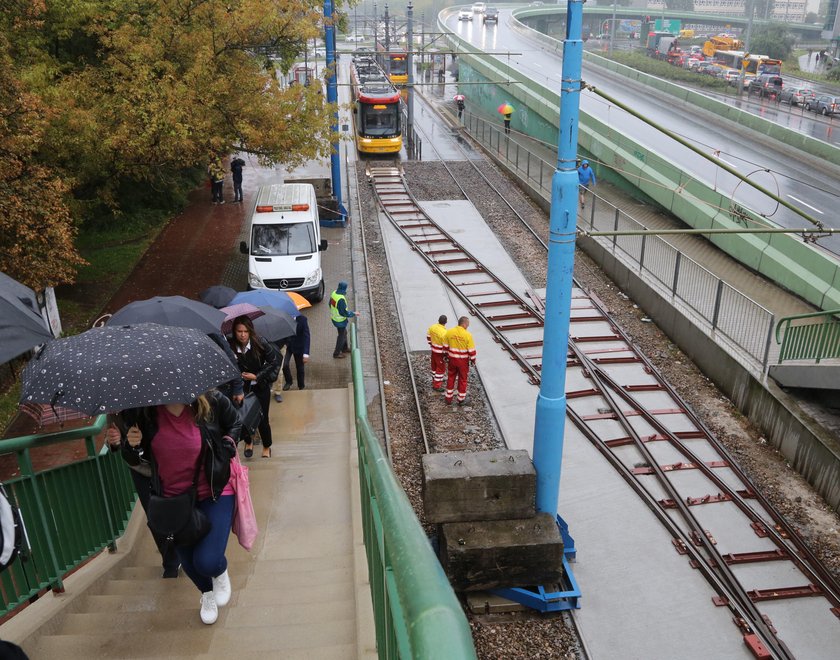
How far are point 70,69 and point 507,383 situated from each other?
11.3 metres

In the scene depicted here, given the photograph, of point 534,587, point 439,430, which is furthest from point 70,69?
point 534,587

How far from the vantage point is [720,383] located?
46.8ft

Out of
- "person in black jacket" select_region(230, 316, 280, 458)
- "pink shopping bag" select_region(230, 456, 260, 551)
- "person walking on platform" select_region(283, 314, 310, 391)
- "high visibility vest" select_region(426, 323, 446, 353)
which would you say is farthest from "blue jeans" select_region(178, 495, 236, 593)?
"high visibility vest" select_region(426, 323, 446, 353)

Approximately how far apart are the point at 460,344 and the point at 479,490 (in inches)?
163

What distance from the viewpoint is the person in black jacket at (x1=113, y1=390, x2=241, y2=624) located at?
14.5ft

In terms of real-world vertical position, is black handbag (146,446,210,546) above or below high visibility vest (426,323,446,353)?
above

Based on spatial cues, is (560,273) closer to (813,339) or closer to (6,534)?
(6,534)

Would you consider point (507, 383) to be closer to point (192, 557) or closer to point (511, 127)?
point (192, 557)

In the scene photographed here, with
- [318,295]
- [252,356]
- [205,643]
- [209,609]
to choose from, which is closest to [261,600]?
[209,609]

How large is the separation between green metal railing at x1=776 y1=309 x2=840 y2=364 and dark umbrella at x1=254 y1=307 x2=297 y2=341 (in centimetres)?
831

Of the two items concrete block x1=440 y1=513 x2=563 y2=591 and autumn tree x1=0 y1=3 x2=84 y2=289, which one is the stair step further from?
autumn tree x1=0 y1=3 x2=84 y2=289

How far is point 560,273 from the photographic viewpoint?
8453mm

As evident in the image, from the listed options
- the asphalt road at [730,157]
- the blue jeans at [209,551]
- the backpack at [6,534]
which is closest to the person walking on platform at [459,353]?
the asphalt road at [730,157]

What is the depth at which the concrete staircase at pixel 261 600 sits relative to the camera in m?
4.16
